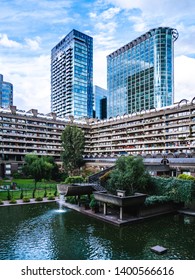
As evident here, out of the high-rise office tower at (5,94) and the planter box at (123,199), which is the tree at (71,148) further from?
the high-rise office tower at (5,94)

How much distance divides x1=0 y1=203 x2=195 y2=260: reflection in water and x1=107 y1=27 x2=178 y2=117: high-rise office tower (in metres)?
124

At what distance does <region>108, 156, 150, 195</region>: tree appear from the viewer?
35750 mm

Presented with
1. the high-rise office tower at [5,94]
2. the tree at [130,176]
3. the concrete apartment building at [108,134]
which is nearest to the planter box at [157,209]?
the tree at [130,176]

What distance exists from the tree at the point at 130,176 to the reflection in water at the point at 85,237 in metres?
6.34

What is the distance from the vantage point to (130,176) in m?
35.6

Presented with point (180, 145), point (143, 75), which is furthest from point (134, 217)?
point (143, 75)

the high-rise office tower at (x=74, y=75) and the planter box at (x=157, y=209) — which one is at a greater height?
the high-rise office tower at (x=74, y=75)

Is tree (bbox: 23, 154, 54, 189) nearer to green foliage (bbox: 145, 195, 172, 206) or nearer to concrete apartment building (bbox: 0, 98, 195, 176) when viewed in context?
concrete apartment building (bbox: 0, 98, 195, 176)

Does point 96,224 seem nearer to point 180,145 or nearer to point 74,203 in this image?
point 74,203

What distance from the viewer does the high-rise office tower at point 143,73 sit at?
14525 cm

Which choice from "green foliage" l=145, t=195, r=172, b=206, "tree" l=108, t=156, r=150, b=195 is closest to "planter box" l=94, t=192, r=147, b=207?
"green foliage" l=145, t=195, r=172, b=206

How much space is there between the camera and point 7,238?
2323 centimetres
